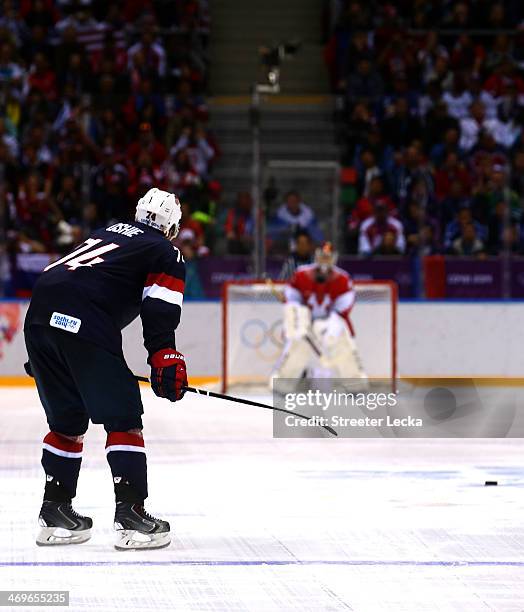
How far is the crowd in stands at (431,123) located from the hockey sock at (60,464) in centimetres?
990

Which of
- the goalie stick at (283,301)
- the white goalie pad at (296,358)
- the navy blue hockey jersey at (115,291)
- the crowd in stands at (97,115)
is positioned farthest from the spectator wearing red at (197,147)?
the navy blue hockey jersey at (115,291)

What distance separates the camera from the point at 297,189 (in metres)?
15.4

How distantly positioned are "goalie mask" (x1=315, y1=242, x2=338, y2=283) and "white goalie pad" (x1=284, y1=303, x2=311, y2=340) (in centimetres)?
33

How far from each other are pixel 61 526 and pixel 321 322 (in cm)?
848

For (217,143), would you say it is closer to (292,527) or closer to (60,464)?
(292,527)

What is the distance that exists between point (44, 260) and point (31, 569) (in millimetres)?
10193

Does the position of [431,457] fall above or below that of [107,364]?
below

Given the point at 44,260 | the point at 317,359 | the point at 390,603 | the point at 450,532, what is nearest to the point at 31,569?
the point at 390,603

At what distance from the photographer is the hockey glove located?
5.73 meters

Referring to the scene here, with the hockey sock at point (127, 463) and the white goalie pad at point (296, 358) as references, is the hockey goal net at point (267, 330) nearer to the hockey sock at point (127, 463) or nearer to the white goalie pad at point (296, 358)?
the white goalie pad at point (296, 358)

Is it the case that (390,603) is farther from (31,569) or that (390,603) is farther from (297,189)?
(297,189)

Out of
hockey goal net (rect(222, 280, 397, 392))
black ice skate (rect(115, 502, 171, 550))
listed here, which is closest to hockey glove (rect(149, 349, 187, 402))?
black ice skate (rect(115, 502, 171, 550))

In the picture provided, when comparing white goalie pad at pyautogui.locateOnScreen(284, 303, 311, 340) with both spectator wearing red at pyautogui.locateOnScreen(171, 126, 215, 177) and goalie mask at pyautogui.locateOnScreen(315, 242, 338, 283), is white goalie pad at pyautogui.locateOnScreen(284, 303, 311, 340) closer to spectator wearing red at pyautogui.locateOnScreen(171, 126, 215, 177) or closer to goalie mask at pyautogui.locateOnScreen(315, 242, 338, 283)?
goalie mask at pyautogui.locateOnScreen(315, 242, 338, 283)

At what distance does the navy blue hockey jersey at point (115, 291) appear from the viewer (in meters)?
5.77
